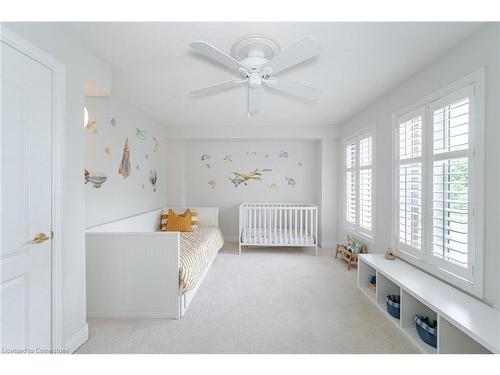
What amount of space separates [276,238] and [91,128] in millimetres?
2979

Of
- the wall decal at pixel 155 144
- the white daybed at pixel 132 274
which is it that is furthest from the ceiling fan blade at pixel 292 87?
the wall decal at pixel 155 144

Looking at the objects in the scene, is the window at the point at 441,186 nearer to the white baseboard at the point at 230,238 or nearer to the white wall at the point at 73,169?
the white wall at the point at 73,169

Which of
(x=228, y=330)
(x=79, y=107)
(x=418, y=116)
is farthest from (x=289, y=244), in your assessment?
(x=79, y=107)

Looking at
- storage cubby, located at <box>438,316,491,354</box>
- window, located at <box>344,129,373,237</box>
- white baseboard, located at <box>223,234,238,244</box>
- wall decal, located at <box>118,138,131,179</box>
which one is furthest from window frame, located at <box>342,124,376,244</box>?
wall decal, located at <box>118,138,131,179</box>

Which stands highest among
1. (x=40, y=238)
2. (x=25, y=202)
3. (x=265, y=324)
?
(x=25, y=202)

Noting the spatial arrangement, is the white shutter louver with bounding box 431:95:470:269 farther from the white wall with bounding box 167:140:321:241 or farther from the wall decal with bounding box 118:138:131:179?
the wall decal with bounding box 118:138:131:179

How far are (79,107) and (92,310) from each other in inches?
68.4

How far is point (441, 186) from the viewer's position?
191cm

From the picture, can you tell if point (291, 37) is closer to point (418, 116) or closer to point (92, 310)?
point (418, 116)

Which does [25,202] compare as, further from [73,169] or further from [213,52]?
[213,52]

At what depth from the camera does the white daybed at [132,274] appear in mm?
2027

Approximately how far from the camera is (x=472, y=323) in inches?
51.7

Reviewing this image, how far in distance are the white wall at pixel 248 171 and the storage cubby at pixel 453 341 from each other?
3.33m

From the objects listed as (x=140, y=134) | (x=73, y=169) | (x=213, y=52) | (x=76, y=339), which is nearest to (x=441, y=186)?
(x=213, y=52)
